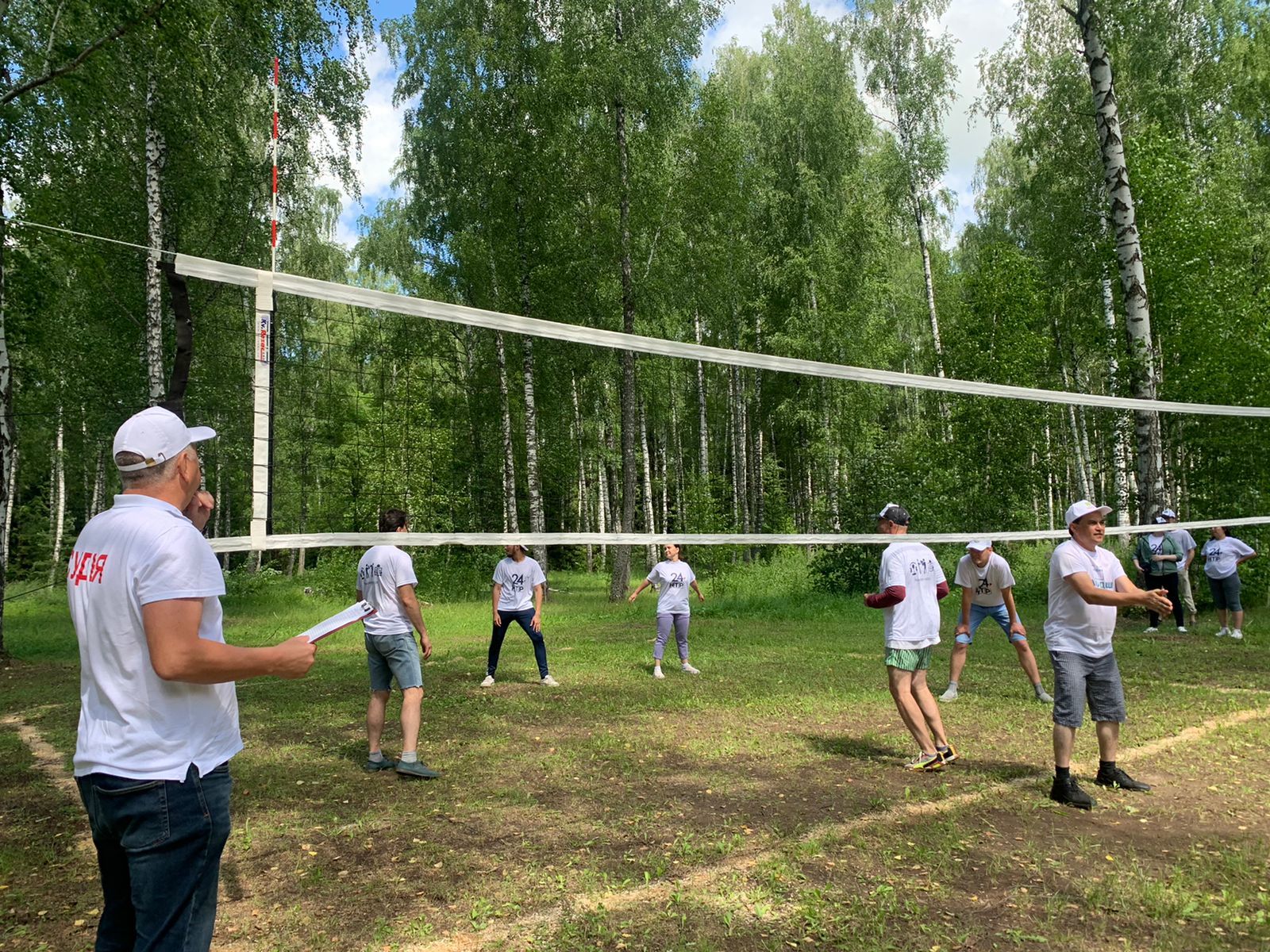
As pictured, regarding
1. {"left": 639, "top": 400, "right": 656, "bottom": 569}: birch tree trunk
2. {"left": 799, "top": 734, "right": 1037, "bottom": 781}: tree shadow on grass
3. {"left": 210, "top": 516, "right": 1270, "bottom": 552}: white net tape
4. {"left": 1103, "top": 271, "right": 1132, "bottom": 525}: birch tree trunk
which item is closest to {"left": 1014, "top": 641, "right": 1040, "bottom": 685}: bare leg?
{"left": 210, "top": 516, "right": 1270, "bottom": 552}: white net tape

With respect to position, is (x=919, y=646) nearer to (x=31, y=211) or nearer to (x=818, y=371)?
(x=818, y=371)

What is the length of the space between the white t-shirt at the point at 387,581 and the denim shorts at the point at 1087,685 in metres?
4.17

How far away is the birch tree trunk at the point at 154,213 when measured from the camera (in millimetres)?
12727

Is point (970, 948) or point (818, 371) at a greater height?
point (818, 371)

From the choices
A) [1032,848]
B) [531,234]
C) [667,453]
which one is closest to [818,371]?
[1032,848]

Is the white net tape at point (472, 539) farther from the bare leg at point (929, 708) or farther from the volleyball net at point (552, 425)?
the bare leg at point (929, 708)

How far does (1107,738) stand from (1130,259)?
9.44 meters

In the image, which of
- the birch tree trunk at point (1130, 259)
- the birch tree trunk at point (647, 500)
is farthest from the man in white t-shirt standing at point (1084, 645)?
the birch tree trunk at point (647, 500)

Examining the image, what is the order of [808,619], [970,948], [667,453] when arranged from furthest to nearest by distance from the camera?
[667,453] < [808,619] < [970,948]

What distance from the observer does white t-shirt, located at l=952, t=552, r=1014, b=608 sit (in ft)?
25.0

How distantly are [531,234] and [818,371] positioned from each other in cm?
1451

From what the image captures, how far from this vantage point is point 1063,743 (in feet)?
15.9

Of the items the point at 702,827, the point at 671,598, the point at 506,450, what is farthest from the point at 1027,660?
the point at 506,450

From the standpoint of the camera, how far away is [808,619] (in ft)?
48.4
